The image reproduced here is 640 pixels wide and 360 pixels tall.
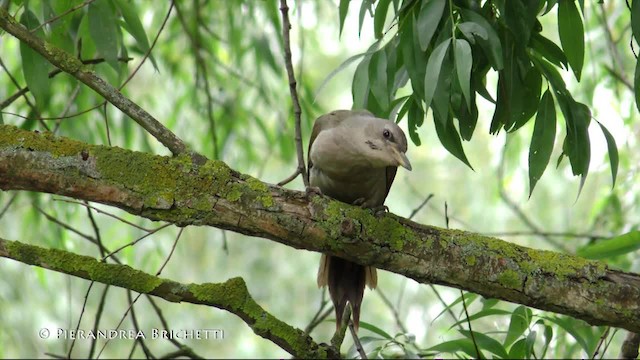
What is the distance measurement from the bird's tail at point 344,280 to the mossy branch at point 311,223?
73 centimetres

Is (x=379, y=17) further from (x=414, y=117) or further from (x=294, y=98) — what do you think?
(x=294, y=98)

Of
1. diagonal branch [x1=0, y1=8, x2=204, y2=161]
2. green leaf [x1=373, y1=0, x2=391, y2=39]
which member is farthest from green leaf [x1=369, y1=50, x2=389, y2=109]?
diagonal branch [x1=0, y1=8, x2=204, y2=161]

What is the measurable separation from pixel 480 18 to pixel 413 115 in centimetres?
45

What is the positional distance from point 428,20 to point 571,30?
0.45 m

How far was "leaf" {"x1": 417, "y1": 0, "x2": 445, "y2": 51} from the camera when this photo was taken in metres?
2.19

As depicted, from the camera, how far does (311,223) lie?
2.25 metres

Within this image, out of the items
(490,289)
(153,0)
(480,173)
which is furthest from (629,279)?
(480,173)

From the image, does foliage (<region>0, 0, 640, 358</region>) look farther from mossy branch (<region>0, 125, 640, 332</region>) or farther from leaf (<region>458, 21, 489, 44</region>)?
mossy branch (<region>0, 125, 640, 332</region>)

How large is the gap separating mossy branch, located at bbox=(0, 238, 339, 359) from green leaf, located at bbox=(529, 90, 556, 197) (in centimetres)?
86

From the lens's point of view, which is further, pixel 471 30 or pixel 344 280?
pixel 344 280

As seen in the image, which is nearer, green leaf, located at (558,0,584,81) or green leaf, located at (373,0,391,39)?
green leaf, located at (558,0,584,81)

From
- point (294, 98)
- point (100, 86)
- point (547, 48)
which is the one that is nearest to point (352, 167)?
point (294, 98)

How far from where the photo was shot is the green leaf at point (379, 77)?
2.38 m

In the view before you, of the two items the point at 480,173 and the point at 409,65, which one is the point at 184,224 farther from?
the point at 480,173
